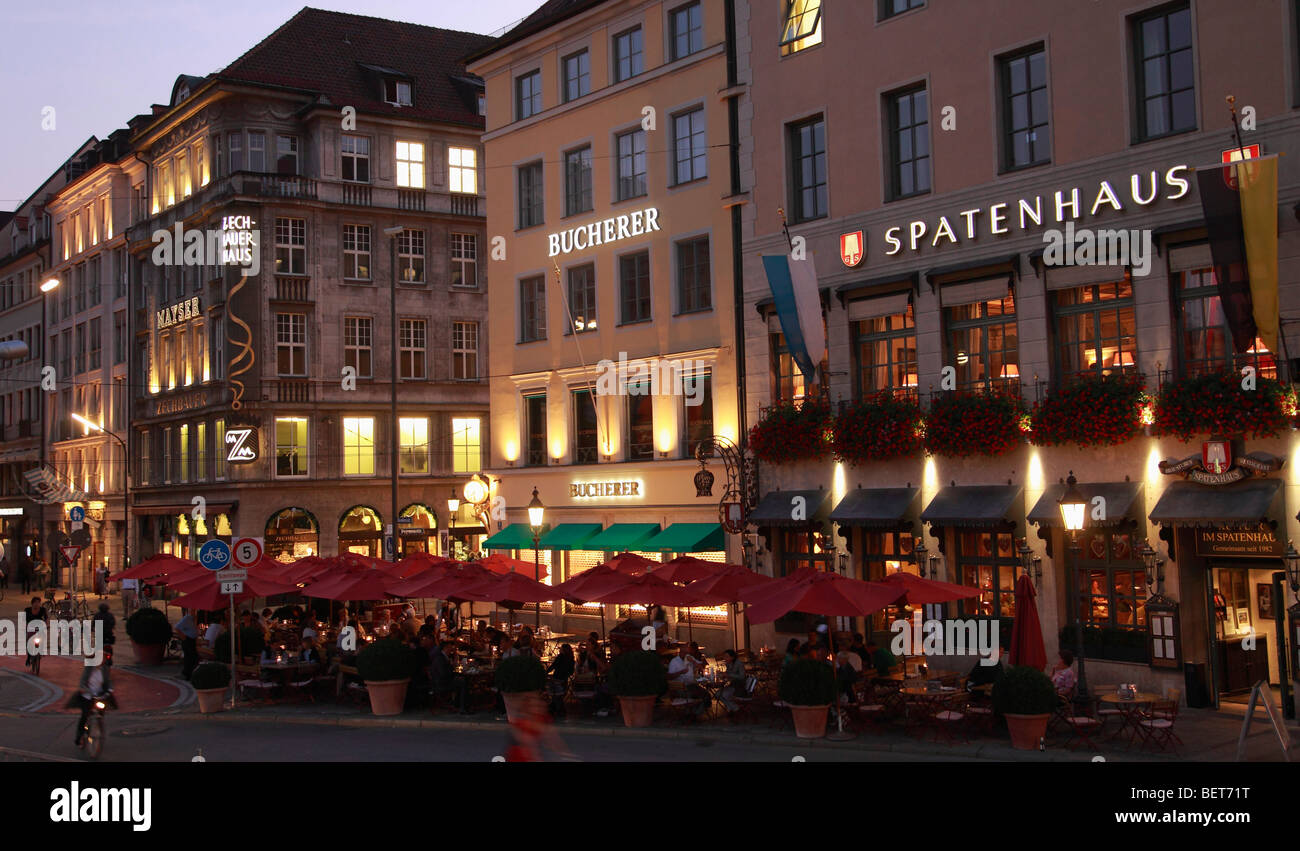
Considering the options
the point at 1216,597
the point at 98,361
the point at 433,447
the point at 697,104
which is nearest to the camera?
the point at 1216,597

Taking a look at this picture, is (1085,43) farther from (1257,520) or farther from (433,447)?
(433,447)

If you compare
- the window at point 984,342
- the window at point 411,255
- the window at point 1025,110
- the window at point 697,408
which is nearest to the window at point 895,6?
the window at point 1025,110

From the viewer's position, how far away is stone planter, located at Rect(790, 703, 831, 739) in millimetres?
19219

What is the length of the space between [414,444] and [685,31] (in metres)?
→ 27.0

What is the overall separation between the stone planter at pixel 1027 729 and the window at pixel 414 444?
130 ft

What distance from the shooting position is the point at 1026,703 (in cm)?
1731

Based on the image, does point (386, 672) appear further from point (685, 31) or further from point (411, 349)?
point (411, 349)

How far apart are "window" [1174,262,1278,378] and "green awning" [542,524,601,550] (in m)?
16.5

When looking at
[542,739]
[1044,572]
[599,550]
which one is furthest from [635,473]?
[542,739]

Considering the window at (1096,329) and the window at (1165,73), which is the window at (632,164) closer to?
the window at (1096,329)

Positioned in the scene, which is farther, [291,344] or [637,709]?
[291,344]

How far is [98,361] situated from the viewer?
6694 centimetres

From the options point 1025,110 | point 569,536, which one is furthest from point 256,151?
point 1025,110

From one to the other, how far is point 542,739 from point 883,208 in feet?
56.8
